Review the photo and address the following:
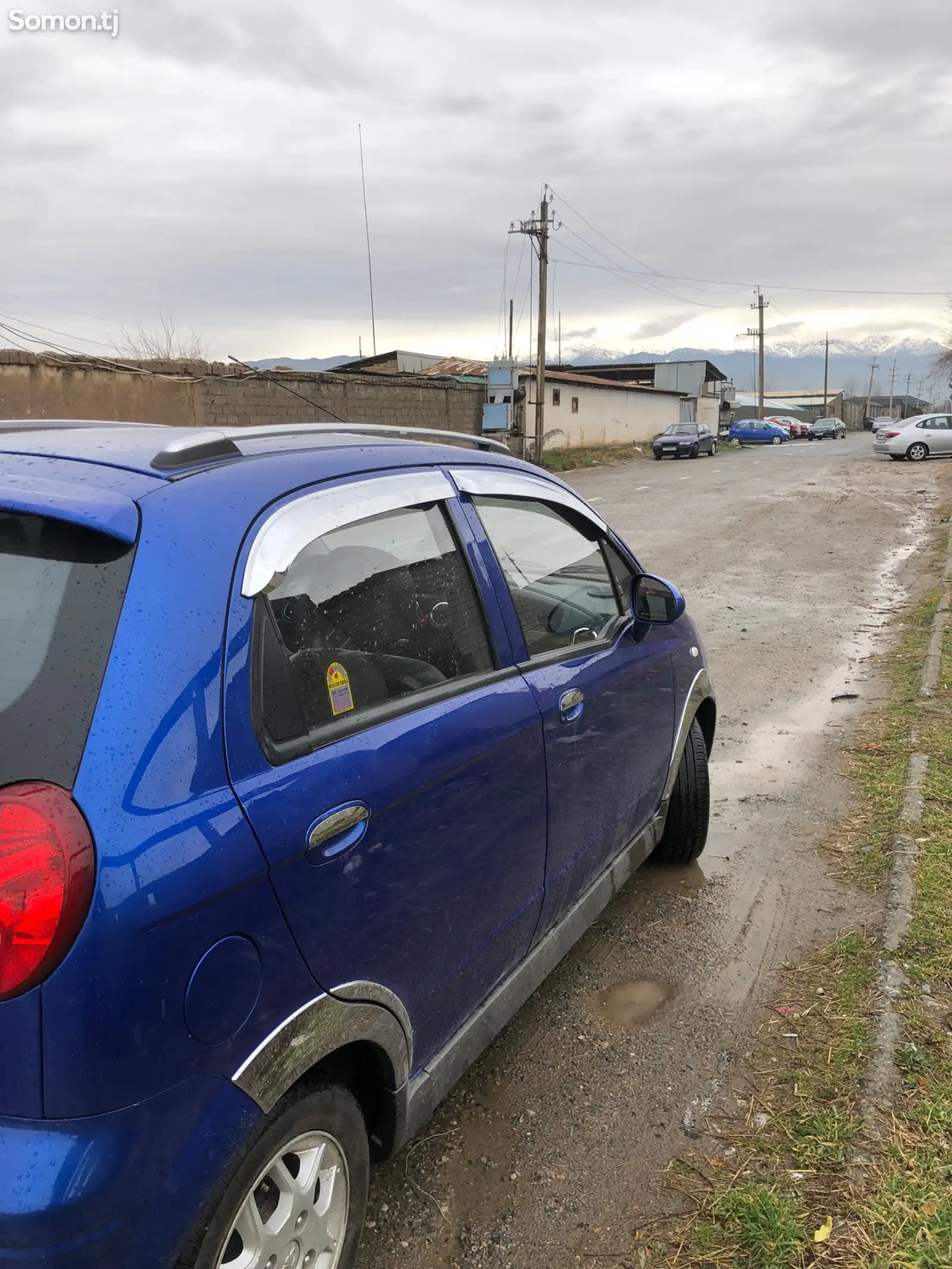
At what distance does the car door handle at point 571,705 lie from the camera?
2561 mm

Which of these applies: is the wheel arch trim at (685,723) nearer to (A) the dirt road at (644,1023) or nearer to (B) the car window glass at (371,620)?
(A) the dirt road at (644,1023)

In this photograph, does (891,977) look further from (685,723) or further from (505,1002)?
(505,1002)

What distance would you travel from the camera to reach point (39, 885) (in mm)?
1309

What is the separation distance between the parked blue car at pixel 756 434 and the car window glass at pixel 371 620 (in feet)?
174

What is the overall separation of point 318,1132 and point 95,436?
59.7 inches

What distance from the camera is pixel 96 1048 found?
51.3 inches

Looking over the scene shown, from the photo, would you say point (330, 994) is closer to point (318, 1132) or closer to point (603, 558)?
point (318, 1132)

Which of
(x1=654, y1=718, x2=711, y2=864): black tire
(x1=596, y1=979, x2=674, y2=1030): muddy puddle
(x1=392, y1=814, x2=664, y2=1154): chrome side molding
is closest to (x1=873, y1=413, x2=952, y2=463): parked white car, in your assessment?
(x1=654, y1=718, x2=711, y2=864): black tire

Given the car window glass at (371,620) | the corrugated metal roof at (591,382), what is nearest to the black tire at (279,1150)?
the car window glass at (371,620)

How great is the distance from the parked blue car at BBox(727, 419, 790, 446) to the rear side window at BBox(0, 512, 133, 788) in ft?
177

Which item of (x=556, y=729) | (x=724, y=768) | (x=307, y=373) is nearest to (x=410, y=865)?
(x=556, y=729)

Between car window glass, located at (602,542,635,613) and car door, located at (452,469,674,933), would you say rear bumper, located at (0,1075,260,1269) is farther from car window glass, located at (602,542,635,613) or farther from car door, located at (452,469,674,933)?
car window glass, located at (602,542,635,613)

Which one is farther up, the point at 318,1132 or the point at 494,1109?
the point at 318,1132

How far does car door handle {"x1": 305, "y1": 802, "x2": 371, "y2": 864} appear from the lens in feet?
5.36
